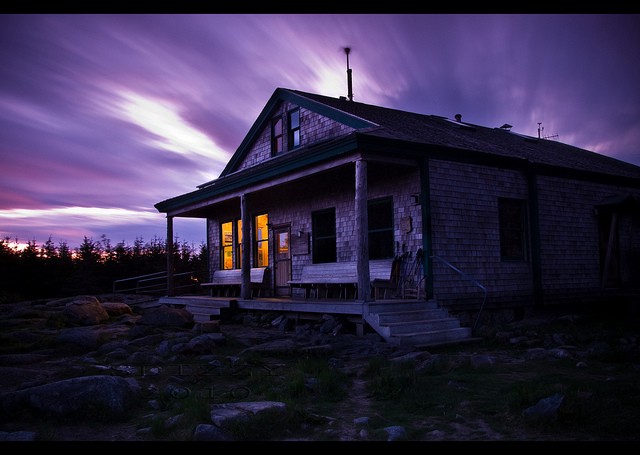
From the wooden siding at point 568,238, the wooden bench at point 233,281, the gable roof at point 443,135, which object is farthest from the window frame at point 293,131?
the wooden siding at point 568,238

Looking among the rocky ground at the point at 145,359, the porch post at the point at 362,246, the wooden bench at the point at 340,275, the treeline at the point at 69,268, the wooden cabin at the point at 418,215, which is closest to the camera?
the rocky ground at the point at 145,359

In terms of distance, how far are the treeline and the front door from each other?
21.6 feet

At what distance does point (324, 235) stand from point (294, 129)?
3.53 metres

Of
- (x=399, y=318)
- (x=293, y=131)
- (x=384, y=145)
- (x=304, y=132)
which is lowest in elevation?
(x=399, y=318)

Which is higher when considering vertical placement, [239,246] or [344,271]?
[239,246]

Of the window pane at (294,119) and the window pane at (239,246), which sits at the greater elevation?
the window pane at (294,119)

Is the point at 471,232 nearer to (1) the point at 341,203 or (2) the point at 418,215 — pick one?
(2) the point at 418,215

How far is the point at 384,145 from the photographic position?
36.7 feet

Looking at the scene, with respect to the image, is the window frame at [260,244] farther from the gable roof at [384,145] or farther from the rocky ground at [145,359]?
the rocky ground at [145,359]

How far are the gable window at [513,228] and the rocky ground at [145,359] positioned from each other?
1.74 m

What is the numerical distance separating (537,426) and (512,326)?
25.6 feet

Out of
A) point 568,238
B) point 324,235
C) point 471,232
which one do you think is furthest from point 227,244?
point 568,238

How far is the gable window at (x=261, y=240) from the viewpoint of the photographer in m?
17.8

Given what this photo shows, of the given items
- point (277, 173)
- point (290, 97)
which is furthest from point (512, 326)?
point (290, 97)
